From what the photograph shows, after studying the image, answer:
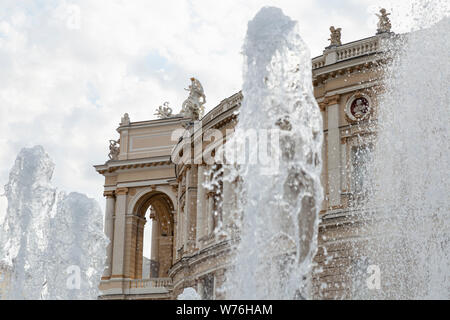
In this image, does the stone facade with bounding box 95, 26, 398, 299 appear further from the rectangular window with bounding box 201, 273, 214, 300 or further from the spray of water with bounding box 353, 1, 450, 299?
the spray of water with bounding box 353, 1, 450, 299

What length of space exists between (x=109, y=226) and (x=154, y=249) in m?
4.50

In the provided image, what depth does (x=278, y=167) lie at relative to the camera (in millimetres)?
11047

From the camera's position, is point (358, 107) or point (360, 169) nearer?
point (360, 169)

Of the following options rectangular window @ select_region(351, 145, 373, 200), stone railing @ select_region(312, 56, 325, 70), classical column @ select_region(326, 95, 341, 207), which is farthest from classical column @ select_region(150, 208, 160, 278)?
rectangular window @ select_region(351, 145, 373, 200)

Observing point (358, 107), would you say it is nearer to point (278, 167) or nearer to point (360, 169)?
point (360, 169)

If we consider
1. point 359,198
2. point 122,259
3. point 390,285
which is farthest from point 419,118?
point 122,259

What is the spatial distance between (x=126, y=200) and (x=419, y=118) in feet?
85.3

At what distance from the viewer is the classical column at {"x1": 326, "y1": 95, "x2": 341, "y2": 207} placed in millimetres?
25344

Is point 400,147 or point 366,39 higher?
point 366,39

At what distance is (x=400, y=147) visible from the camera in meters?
21.6

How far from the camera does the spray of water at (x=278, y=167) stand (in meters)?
10.7

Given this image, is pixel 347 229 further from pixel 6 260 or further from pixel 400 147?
pixel 6 260

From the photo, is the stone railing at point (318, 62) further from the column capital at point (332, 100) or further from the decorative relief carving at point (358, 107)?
the decorative relief carving at point (358, 107)

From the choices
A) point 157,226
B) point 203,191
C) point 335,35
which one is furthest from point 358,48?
point 157,226
